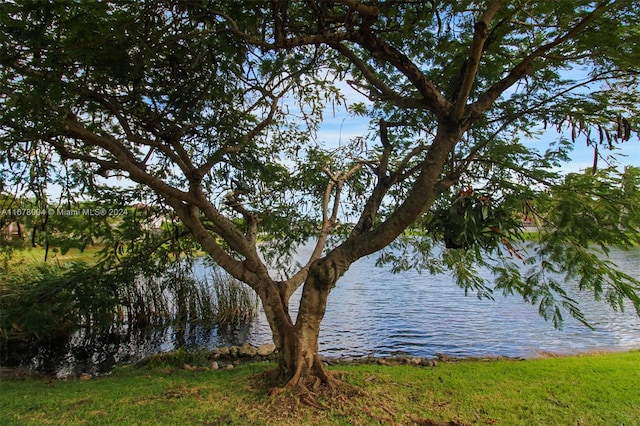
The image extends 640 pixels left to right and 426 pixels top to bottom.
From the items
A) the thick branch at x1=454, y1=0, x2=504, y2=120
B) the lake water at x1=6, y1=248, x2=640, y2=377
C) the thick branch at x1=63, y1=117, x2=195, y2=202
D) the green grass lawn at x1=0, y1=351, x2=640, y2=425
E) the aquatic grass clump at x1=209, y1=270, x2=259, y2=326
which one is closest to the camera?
the thick branch at x1=454, y1=0, x2=504, y2=120

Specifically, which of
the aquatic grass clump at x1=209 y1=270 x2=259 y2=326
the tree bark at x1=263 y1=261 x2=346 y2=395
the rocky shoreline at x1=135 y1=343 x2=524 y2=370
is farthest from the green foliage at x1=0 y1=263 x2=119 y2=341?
the aquatic grass clump at x1=209 y1=270 x2=259 y2=326

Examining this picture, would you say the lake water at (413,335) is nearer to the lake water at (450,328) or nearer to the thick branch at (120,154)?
the lake water at (450,328)

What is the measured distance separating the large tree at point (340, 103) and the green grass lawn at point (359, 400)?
0.62m

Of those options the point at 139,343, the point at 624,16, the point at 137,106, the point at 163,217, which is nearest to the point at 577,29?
the point at 624,16

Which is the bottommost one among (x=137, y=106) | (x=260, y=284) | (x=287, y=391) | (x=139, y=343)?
(x=139, y=343)

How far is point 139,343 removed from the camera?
1080 centimetres

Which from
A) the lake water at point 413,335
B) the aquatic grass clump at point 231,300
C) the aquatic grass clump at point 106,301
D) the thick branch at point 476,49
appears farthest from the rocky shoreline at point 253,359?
the thick branch at point 476,49

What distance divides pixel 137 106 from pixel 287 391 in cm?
415

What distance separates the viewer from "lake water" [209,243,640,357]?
1031 centimetres

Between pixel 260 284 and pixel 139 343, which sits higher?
pixel 260 284

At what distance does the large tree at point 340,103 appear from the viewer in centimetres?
432

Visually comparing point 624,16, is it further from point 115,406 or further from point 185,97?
point 115,406

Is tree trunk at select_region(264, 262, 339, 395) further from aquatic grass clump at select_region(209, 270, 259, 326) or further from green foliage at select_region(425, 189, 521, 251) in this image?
aquatic grass clump at select_region(209, 270, 259, 326)

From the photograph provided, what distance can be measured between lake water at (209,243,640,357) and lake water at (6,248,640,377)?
0.02 m
